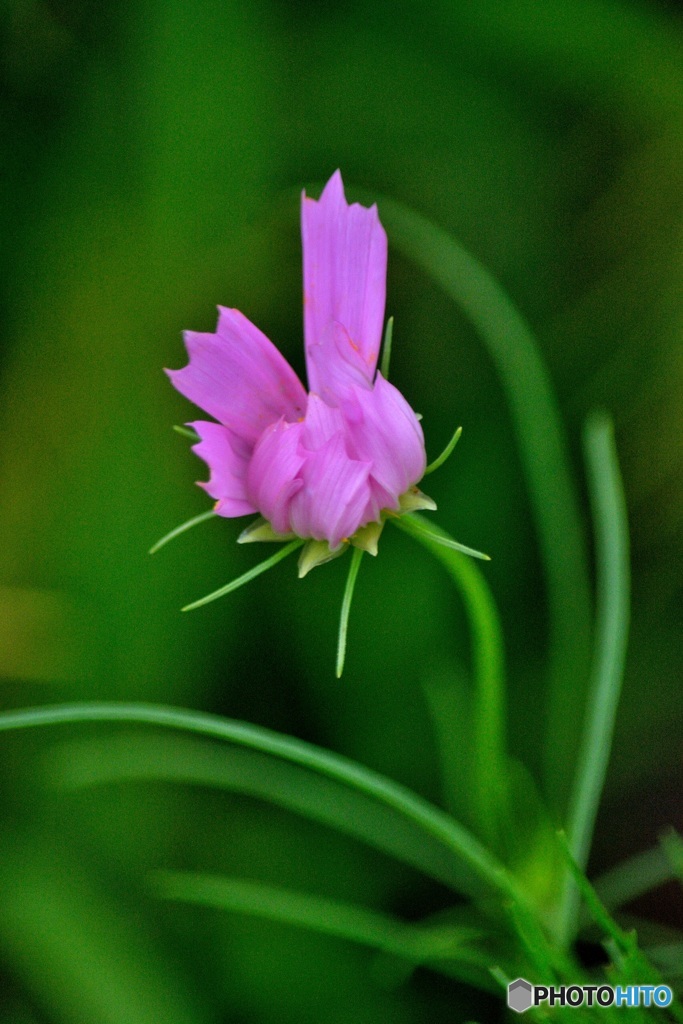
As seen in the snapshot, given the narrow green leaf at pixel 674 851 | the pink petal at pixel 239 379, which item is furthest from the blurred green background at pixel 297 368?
the pink petal at pixel 239 379

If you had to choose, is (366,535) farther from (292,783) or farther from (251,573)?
(292,783)

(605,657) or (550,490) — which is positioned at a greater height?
(550,490)

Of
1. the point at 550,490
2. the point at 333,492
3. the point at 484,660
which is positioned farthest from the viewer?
the point at 550,490

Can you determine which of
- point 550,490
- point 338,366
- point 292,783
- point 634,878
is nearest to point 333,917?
point 292,783

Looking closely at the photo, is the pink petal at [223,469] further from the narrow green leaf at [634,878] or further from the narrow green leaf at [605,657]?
the narrow green leaf at [634,878]

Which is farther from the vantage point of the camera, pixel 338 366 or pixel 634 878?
pixel 634 878

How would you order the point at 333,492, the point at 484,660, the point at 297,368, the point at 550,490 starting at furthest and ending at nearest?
the point at 297,368 → the point at 550,490 → the point at 484,660 → the point at 333,492

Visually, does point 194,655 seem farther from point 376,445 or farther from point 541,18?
point 541,18
